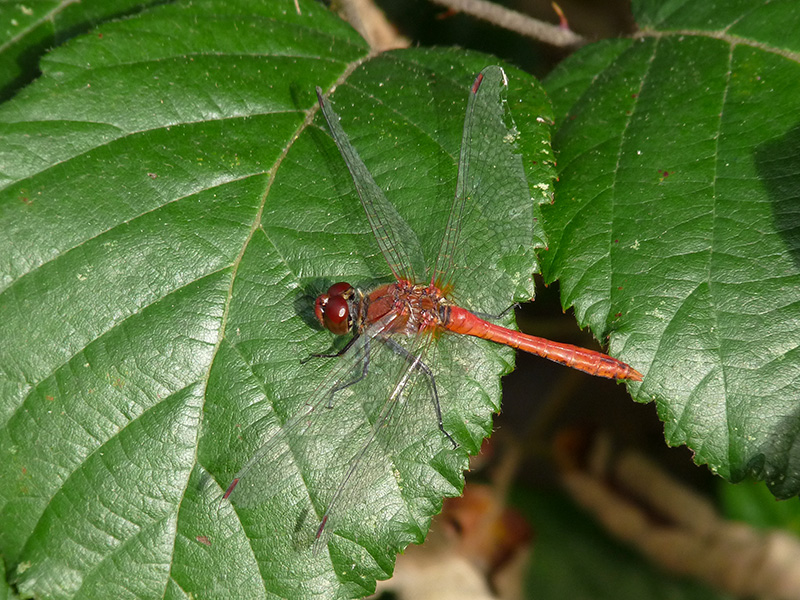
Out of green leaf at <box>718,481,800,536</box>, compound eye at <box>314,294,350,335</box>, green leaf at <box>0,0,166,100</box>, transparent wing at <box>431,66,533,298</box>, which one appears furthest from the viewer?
green leaf at <box>718,481,800,536</box>

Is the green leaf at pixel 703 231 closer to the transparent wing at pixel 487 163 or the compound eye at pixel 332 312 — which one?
the transparent wing at pixel 487 163

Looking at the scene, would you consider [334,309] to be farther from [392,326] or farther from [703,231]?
[703,231]

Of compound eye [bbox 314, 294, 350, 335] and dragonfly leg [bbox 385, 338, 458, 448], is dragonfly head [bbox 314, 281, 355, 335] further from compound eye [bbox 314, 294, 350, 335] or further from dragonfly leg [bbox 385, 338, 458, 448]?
dragonfly leg [bbox 385, 338, 458, 448]

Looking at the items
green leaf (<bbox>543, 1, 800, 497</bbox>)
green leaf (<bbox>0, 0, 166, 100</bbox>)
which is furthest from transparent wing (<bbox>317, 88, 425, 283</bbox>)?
green leaf (<bbox>0, 0, 166, 100</bbox>)

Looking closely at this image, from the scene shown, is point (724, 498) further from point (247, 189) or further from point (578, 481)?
→ point (247, 189)

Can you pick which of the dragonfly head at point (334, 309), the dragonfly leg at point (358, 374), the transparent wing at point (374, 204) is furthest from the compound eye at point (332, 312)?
the transparent wing at point (374, 204)
